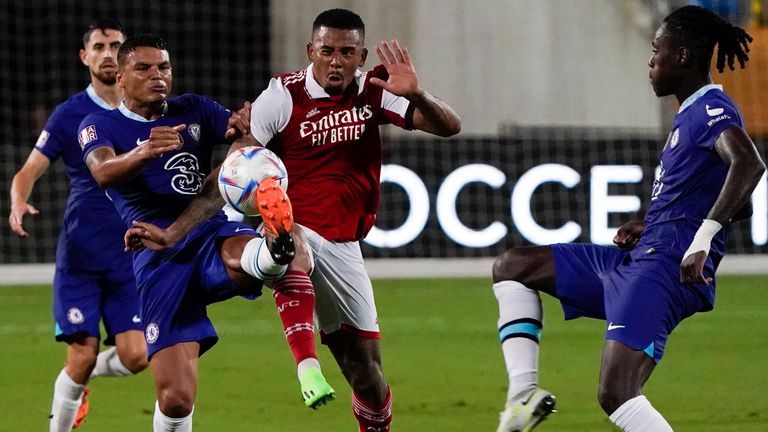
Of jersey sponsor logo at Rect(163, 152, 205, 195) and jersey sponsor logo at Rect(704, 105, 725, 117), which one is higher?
jersey sponsor logo at Rect(704, 105, 725, 117)

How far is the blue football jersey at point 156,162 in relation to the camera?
18.0 ft

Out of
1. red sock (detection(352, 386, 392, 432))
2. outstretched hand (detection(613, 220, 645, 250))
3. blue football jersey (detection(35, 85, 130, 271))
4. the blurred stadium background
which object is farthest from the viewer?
the blurred stadium background

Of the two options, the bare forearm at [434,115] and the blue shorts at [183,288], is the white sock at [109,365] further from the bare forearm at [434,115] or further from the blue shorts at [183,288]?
the bare forearm at [434,115]

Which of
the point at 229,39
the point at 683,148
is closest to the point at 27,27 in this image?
the point at 229,39

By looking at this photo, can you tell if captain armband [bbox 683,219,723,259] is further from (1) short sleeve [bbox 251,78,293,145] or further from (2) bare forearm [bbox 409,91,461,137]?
(1) short sleeve [bbox 251,78,293,145]

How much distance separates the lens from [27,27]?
640 inches

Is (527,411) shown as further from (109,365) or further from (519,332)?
(109,365)

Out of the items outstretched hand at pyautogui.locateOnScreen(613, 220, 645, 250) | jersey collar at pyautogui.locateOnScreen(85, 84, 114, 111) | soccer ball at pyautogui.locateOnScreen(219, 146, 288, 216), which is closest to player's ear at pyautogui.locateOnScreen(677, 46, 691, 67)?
outstretched hand at pyautogui.locateOnScreen(613, 220, 645, 250)

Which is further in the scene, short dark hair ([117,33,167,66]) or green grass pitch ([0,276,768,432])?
green grass pitch ([0,276,768,432])

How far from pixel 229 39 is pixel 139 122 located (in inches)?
443

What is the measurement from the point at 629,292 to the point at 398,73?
1.22 m

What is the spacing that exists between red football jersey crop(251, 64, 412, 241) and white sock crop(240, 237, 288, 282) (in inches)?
23.6

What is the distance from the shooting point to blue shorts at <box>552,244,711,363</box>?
5.02 metres

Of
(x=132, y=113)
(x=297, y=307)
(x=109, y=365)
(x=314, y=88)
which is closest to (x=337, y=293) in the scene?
(x=297, y=307)
